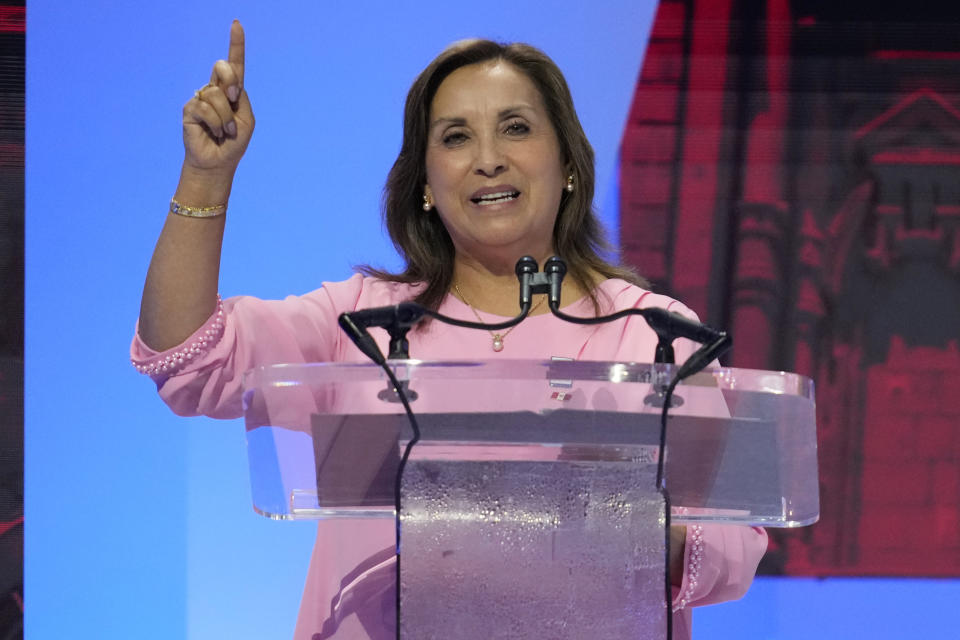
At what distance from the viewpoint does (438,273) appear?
71.4 inches

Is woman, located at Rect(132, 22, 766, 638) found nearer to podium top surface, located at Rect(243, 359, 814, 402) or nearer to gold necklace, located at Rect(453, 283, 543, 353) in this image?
gold necklace, located at Rect(453, 283, 543, 353)

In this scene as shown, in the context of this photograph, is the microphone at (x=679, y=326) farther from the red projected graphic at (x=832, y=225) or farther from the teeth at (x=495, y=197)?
A: the red projected graphic at (x=832, y=225)

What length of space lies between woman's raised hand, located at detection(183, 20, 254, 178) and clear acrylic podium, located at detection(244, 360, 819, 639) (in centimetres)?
53

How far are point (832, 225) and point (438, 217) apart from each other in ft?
3.94

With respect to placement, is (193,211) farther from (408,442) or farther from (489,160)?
(408,442)

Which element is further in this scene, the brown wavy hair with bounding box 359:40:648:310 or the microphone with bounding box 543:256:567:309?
the brown wavy hair with bounding box 359:40:648:310

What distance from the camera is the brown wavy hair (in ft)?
5.99

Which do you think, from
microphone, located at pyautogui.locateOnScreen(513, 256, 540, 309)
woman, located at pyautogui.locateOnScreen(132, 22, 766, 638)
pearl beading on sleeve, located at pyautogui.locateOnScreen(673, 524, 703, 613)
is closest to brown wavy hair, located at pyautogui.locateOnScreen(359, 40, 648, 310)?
woman, located at pyautogui.locateOnScreen(132, 22, 766, 638)

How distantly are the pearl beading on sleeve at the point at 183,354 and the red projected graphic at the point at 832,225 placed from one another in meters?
1.47

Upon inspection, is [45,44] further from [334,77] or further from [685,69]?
[685,69]

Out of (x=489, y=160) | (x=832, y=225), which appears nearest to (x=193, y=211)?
(x=489, y=160)

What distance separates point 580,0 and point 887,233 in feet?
2.94

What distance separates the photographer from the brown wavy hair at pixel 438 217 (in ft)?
5.99

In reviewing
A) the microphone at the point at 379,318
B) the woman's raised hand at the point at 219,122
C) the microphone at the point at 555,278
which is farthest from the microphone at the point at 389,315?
the woman's raised hand at the point at 219,122
